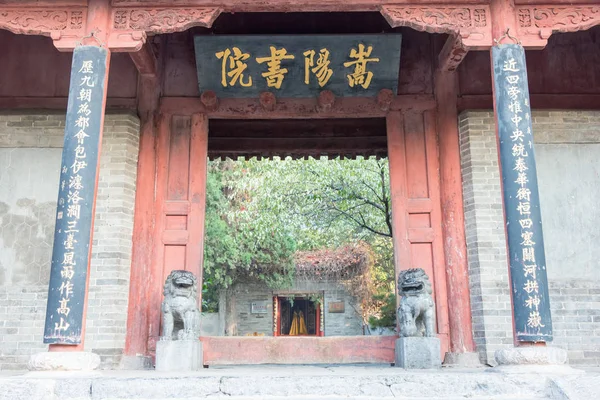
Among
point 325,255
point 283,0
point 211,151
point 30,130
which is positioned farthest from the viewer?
point 325,255

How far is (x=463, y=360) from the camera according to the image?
20.7ft

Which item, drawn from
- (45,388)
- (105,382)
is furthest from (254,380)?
(45,388)

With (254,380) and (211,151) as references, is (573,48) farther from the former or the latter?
(254,380)

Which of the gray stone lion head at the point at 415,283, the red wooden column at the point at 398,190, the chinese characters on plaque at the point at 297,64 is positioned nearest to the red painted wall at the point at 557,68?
the red wooden column at the point at 398,190

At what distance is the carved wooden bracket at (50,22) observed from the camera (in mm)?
5465

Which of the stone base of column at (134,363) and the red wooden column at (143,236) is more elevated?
the red wooden column at (143,236)

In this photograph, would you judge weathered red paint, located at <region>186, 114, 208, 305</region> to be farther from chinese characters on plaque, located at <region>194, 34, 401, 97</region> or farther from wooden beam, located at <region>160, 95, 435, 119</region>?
chinese characters on plaque, located at <region>194, 34, 401, 97</region>

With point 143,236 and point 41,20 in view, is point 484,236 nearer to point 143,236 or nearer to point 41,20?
point 143,236

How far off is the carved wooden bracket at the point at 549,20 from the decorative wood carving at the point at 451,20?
1.09ft

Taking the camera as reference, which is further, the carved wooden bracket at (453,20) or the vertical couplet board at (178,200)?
the vertical couplet board at (178,200)

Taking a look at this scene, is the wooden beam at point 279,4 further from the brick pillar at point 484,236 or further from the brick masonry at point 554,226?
the brick masonry at point 554,226

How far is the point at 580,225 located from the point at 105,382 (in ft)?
17.7

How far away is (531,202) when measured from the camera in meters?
4.93

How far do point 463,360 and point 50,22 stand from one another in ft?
17.6
